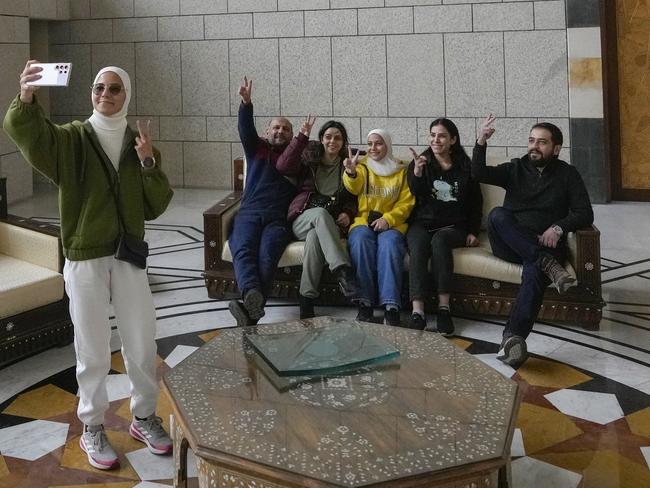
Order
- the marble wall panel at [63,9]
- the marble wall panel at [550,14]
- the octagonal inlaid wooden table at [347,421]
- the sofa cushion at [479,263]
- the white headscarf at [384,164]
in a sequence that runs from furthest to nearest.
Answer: the marble wall panel at [63,9], the marble wall panel at [550,14], the white headscarf at [384,164], the sofa cushion at [479,263], the octagonal inlaid wooden table at [347,421]

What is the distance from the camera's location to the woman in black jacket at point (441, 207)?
477 centimetres

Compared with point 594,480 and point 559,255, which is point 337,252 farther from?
point 594,480

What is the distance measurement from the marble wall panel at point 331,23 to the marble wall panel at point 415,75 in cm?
46

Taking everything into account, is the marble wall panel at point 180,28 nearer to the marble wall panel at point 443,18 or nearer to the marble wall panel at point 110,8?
the marble wall panel at point 110,8

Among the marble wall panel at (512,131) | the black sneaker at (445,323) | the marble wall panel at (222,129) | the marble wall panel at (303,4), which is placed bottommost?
the black sneaker at (445,323)

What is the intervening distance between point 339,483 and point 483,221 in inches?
130

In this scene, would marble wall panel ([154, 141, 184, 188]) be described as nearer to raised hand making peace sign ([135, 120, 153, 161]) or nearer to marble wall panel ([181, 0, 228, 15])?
marble wall panel ([181, 0, 228, 15])

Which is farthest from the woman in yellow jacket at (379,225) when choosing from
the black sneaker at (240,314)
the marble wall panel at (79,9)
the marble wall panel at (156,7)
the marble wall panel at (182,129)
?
the marble wall panel at (79,9)

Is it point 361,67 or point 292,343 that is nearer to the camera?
point 292,343

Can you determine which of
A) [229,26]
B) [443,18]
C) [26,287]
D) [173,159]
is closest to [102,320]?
[26,287]

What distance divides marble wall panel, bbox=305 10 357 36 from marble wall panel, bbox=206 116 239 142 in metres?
1.37

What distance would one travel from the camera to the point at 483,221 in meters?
5.27

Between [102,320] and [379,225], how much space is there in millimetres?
2201

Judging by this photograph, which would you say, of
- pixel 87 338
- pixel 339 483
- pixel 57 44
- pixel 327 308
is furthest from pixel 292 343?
pixel 57 44
